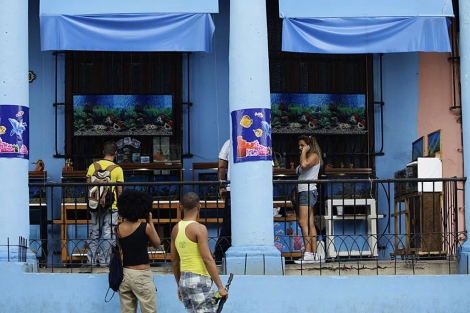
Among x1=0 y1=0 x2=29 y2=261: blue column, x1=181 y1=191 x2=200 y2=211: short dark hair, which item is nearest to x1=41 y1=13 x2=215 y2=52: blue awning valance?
x1=0 y1=0 x2=29 y2=261: blue column

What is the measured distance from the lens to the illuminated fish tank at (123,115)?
1451cm

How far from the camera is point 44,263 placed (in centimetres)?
1295

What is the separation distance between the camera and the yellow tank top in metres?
9.20

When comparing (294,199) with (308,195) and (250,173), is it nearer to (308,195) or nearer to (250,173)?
(308,195)

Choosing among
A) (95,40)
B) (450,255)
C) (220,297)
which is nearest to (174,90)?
(95,40)

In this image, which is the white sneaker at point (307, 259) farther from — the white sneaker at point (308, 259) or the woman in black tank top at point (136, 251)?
the woman in black tank top at point (136, 251)

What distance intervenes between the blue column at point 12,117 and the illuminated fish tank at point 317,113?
13.7 feet

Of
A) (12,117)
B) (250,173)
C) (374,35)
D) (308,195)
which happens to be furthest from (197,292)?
(374,35)

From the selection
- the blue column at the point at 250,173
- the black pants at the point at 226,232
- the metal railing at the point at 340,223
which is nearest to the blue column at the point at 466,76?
the metal railing at the point at 340,223

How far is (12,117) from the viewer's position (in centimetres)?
1173

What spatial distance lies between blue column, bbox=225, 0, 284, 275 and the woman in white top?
814mm

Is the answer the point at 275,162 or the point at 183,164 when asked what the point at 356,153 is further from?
the point at 183,164

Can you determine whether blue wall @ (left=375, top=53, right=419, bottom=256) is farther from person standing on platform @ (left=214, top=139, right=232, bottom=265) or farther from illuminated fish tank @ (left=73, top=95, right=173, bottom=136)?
illuminated fish tank @ (left=73, top=95, right=173, bottom=136)

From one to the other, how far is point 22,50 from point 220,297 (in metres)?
4.43
